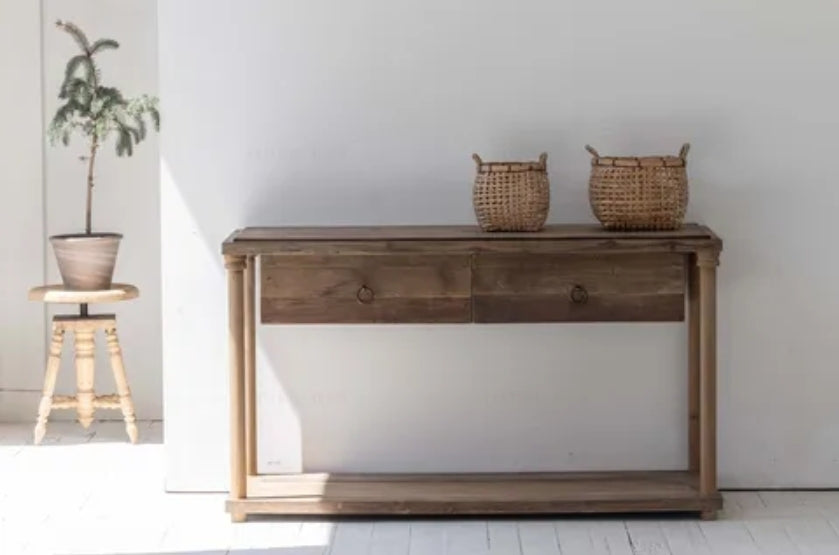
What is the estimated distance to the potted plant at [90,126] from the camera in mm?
6188

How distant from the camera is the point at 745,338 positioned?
18.0 ft

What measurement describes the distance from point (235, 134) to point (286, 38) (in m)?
0.35

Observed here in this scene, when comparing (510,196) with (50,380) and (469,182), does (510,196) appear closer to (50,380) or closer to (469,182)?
(469,182)

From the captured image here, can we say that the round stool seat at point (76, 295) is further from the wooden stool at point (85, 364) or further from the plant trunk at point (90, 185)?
the plant trunk at point (90, 185)

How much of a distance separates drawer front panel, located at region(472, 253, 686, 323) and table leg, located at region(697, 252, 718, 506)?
0.08 metres

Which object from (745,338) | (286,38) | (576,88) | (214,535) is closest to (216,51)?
(286,38)

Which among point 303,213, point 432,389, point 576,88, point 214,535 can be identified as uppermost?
point 576,88

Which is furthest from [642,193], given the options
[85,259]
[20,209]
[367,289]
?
[20,209]

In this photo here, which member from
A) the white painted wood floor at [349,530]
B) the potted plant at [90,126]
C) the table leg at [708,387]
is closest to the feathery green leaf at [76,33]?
the potted plant at [90,126]

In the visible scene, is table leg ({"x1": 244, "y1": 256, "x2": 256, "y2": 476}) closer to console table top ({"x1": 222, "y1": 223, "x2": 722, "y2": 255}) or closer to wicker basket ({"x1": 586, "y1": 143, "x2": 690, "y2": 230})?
console table top ({"x1": 222, "y1": 223, "x2": 722, "y2": 255})

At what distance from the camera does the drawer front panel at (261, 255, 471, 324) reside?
5.06 meters

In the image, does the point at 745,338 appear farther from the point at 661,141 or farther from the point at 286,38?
the point at 286,38

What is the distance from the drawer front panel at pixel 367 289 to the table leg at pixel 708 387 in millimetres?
713

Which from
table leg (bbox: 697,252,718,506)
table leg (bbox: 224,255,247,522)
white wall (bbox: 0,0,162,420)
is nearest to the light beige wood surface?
white wall (bbox: 0,0,162,420)
